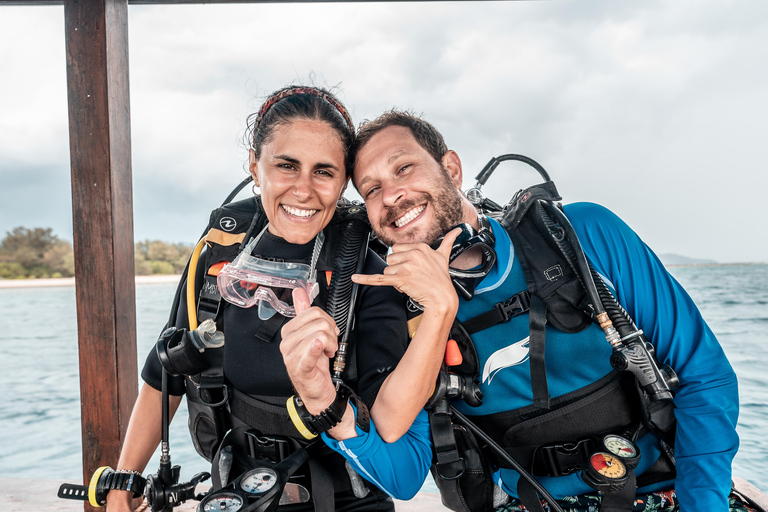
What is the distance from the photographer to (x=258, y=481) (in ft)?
4.10

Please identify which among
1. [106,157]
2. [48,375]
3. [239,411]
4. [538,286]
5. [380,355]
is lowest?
[48,375]

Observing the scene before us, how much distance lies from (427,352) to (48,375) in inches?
441

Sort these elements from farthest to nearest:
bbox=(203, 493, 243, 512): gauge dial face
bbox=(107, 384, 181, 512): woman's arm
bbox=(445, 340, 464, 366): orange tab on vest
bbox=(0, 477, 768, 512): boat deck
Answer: bbox=(0, 477, 768, 512): boat deck → bbox=(107, 384, 181, 512): woman's arm → bbox=(445, 340, 464, 366): orange tab on vest → bbox=(203, 493, 243, 512): gauge dial face

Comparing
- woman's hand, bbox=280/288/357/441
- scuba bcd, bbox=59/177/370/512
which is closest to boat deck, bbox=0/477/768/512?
scuba bcd, bbox=59/177/370/512

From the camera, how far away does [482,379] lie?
1512mm

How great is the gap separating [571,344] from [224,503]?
1132 millimetres

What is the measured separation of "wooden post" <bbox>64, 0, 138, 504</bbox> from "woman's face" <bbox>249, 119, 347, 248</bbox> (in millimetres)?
915

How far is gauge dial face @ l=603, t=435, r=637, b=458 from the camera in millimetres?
1280

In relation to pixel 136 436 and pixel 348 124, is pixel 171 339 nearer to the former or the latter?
pixel 136 436

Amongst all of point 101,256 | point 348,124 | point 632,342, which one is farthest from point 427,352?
point 101,256

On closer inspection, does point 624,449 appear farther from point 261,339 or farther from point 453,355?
point 261,339

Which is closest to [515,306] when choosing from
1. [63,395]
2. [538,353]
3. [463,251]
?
[538,353]

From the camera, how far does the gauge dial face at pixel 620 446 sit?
4.20 feet

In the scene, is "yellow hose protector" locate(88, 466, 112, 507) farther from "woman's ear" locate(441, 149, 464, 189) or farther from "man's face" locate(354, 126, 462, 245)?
"woman's ear" locate(441, 149, 464, 189)
